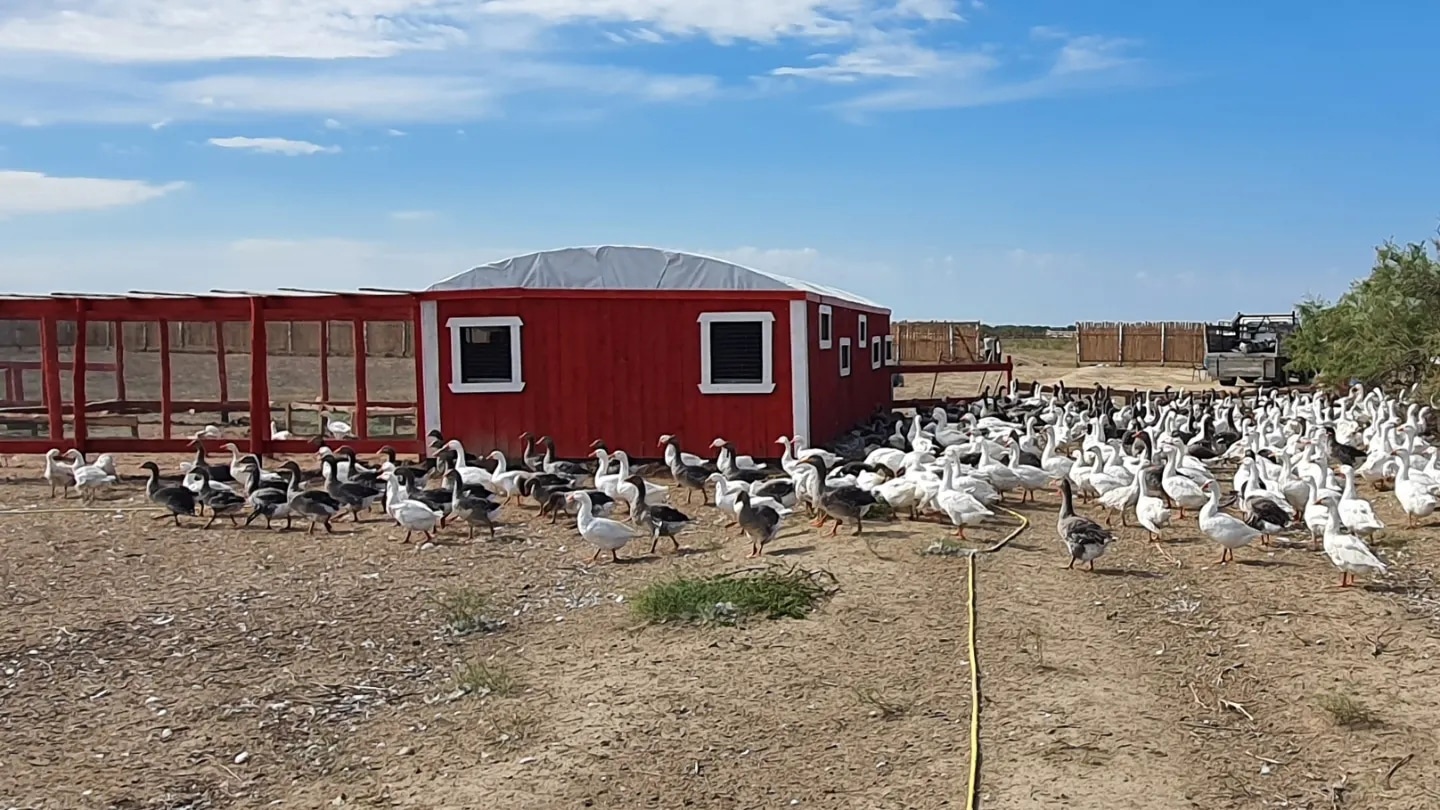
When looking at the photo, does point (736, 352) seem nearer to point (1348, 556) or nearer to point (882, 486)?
point (882, 486)

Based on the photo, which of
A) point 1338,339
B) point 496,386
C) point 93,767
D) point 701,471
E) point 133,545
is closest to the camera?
point 93,767

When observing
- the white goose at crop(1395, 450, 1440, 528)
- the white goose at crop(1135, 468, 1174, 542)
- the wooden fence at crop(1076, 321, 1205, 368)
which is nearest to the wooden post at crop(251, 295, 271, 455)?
the white goose at crop(1135, 468, 1174, 542)

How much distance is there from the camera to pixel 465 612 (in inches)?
410

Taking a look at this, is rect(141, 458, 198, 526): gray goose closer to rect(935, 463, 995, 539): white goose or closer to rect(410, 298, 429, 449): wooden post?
rect(410, 298, 429, 449): wooden post

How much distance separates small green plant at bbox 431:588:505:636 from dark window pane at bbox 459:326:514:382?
26.8ft

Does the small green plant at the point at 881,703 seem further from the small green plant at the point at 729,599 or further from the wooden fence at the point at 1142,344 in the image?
the wooden fence at the point at 1142,344

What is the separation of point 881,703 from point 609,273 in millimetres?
13111

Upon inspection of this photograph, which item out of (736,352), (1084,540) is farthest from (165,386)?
(1084,540)

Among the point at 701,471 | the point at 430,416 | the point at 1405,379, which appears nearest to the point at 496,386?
the point at 430,416

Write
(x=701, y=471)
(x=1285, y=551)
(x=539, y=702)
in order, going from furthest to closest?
(x=701, y=471), (x=1285, y=551), (x=539, y=702)

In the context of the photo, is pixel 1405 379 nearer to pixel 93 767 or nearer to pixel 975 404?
pixel 975 404

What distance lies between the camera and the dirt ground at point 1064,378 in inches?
1623

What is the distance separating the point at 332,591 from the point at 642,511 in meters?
3.23

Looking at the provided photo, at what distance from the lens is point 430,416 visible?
19.2 meters
